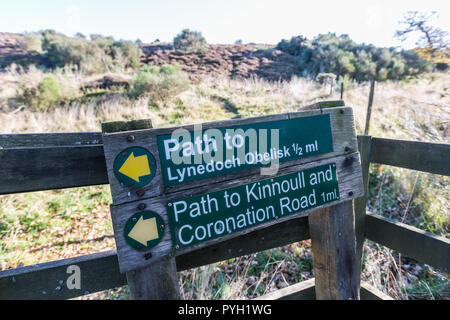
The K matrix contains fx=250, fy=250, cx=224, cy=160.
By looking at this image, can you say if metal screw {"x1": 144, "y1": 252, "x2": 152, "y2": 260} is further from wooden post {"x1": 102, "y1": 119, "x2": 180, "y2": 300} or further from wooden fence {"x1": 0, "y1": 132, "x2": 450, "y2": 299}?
wooden fence {"x1": 0, "y1": 132, "x2": 450, "y2": 299}

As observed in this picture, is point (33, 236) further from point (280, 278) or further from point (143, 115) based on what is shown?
point (143, 115)

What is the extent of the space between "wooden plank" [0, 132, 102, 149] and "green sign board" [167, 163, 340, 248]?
498 millimetres

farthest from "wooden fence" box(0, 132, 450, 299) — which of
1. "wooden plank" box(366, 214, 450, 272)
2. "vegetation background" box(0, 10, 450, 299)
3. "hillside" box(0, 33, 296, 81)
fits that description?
"hillside" box(0, 33, 296, 81)

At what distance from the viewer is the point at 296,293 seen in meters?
1.74

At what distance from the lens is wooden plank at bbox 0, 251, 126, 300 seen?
3.65 ft

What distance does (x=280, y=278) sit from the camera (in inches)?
128

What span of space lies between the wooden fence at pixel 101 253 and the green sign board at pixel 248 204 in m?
0.26

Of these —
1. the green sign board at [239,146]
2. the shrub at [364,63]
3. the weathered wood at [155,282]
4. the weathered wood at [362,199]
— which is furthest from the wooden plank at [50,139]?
the shrub at [364,63]

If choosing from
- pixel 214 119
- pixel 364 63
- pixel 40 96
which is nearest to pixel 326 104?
pixel 214 119

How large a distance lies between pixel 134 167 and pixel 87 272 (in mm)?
599

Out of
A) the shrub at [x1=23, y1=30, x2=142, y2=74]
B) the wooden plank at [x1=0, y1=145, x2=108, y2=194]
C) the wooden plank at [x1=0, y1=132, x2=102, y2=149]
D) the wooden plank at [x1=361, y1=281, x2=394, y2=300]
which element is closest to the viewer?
the wooden plank at [x1=0, y1=145, x2=108, y2=194]

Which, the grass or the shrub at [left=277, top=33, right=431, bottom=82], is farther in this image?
the shrub at [left=277, top=33, right=431, bottom=82]

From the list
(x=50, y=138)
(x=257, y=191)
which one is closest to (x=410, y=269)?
(x=257, y=191)

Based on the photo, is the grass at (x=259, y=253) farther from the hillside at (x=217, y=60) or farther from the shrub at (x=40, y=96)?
the hillside at (x=217, y=60)
